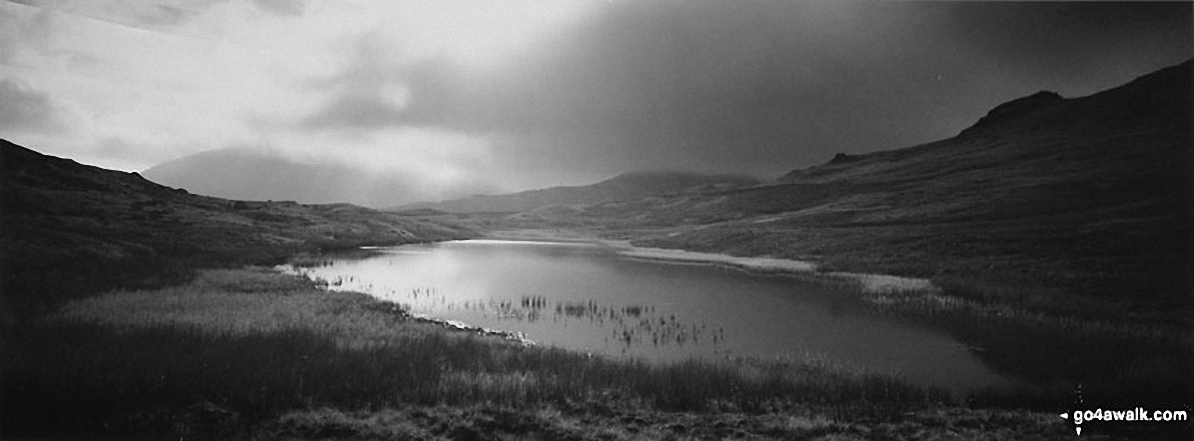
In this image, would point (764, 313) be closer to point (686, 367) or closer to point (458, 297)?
point (686, 367)

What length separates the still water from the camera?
1852 cm

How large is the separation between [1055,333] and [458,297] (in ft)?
87.2

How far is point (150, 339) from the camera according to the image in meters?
15.1

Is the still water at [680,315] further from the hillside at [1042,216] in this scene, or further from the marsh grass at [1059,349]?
the hillside at [1042,216]

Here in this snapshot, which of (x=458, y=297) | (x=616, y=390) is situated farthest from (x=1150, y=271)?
(x=458, y=297)

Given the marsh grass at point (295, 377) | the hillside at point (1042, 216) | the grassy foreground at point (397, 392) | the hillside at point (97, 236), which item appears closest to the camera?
the grassy foreground at point (397, 392)

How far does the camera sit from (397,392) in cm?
1277

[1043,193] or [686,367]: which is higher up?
[1043,193]

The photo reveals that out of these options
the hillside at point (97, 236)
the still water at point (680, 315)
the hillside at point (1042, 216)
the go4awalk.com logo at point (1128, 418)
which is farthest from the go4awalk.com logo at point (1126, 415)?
the hillside at point (97, 236)

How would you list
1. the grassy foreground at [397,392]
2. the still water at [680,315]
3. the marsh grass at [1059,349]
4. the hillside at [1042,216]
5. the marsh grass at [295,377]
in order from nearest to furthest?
the grassy foreground at [397,392], the marsh grass at [295,377], the marsh grass at [1059,349], the still water at [680,315], the hillside at [1042,216]

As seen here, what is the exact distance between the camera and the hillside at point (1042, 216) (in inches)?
1288

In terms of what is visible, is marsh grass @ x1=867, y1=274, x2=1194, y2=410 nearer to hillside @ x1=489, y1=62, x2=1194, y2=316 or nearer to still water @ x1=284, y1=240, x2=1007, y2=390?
still water @ x1=284, y1=240, x2=1007, y2=390

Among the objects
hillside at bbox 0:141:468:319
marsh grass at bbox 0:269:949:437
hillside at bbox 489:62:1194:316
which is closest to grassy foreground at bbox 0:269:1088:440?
marsh grass at bbox 0:269:949:437

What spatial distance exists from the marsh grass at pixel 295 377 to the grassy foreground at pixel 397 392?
0.15ft
